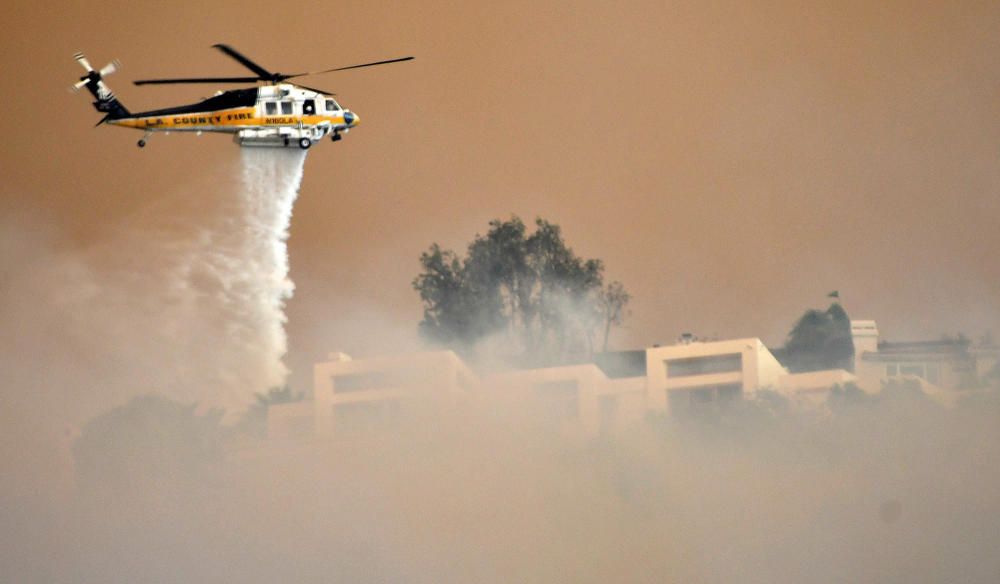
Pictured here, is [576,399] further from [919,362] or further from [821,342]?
[821,342]

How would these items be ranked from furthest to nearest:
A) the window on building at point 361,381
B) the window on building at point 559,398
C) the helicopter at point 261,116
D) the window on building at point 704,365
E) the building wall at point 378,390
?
the window on building at point 361,381 < the building wall at point 378,390 < the window on building at point 559,398 < the window on building at point 704,365 < the helicopter at point 261,116

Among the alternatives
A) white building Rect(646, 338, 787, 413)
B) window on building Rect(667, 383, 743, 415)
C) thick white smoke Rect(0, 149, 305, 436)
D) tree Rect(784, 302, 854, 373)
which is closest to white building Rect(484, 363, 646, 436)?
white building Rect(646, 338, 787, 413)

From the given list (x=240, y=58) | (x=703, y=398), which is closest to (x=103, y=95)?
(x=240, y=58)

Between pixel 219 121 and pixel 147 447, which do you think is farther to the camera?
pixel 147 447

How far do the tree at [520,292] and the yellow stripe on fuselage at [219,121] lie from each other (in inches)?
1292

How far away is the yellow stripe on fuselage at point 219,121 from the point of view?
41.9 m

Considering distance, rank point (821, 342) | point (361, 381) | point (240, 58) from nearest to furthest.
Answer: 1. point (240, 58)
2. point (361, 381)
3. point (821, 342)

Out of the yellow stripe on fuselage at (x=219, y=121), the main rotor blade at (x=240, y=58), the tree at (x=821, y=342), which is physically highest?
the main rotor blade at (x=240, y=58)

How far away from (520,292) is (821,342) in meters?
14.0

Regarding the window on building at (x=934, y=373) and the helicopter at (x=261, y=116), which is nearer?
the helicopter at (x=261, y=116)

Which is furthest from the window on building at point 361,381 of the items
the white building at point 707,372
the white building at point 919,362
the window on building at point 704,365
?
the white building at point 919,362

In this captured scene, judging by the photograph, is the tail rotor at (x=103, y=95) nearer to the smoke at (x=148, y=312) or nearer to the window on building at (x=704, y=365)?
the smoke at (x=148, y=312)

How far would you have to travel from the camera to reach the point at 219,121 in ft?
A: 139

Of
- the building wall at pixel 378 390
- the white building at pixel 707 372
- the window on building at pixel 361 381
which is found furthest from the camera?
the window on building at pixel 361 381
